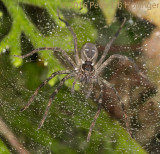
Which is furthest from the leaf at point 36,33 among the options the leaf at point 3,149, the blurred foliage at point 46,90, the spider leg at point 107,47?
the leaf at point 3,149

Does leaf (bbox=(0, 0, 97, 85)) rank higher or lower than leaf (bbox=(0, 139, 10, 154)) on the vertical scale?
higher

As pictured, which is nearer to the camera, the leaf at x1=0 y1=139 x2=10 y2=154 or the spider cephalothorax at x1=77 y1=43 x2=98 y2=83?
the spider cephalothorax at x1=77 y1=43 x2=98 y2=83

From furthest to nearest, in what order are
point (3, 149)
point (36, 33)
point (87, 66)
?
point (3, 149) < point (87, 66) < point (36, 33)

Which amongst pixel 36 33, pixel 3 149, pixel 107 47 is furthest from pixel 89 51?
pixel 3 149

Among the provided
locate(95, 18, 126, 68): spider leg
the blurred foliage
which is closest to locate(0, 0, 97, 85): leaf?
the blurred foliage

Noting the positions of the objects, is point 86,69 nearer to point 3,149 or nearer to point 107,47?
point 107,47

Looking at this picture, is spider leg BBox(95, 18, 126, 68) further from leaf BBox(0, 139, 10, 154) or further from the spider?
leaf BBox(0, 139, 10, 154)

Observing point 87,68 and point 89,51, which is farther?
point 87,68
